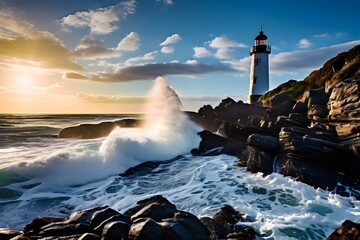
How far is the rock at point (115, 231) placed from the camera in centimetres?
516

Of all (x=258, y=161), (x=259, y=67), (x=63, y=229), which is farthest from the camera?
(x=259, y=67)

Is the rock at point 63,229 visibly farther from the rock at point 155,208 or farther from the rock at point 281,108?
the rock at point 281,108

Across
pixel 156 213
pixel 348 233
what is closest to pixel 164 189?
pixel 156 213

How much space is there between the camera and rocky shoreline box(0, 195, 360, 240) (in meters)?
5.09

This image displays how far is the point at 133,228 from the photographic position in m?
A: 5.26

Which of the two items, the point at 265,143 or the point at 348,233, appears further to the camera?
the point at 265,143

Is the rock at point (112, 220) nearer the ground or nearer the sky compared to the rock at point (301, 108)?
nearer the ground

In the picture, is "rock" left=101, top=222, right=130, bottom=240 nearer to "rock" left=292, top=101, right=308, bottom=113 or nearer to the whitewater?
the whitewater

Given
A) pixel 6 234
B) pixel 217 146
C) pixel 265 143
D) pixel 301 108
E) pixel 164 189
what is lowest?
pixel 164 189

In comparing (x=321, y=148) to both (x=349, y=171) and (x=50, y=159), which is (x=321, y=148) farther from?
(x=50, y=159)

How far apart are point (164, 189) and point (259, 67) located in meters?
30.2

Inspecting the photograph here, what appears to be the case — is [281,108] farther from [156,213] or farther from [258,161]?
[156,213]

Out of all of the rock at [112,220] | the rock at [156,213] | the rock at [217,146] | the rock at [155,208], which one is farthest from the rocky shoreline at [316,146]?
the rock at [112,220]

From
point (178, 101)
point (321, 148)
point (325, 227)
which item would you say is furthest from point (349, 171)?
point (178, 101)
